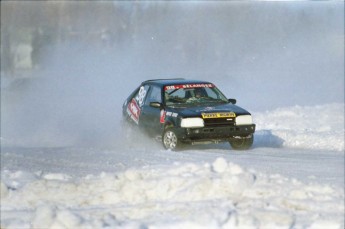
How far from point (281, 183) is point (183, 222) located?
4.43 ft

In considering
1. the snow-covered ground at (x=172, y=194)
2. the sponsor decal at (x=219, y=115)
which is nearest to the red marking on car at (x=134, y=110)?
the sponsor decal at (x=219, y=115)

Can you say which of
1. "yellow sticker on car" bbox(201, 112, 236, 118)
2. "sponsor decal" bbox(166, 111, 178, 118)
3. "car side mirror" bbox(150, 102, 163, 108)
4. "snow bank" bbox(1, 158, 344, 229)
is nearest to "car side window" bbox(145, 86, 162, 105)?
"car side mirror" bbox(150, 102, 163, 108)

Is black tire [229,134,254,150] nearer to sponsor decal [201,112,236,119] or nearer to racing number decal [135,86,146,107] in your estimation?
sponsor decal [201,112,236,119]

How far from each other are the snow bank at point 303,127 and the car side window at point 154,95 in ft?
7.14

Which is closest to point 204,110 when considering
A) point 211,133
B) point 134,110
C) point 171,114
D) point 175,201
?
point 211,133

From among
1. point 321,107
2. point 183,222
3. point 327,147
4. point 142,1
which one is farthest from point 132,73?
point 183,222

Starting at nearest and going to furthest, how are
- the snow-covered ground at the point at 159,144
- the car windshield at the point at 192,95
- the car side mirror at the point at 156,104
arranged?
the snow-covered ground at the point at 159,144
the car windshield at the point at 192,95
the car side mirror at the point at 156,104

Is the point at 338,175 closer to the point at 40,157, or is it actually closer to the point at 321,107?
the point at 40,157

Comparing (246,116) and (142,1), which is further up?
(142,1)

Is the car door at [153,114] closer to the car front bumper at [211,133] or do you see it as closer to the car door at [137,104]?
the car door at [137,104]

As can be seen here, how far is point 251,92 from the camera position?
23656 mm

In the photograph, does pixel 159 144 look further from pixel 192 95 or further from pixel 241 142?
pixel 241 142

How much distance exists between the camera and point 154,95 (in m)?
13.1

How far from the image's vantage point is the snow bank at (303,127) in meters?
14.3
